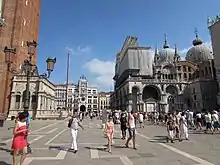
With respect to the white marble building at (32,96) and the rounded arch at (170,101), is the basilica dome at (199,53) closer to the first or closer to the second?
the rounded arch at (170,101)

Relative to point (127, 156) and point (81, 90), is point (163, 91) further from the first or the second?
point (81, 90)

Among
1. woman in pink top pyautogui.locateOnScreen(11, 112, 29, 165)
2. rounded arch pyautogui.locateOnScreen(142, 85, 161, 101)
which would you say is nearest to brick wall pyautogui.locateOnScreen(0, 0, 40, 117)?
rounded arch pyautogui.locateOnScreen(142, 85, 161, 101)

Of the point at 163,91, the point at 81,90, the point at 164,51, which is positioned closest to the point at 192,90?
the point at 163,91

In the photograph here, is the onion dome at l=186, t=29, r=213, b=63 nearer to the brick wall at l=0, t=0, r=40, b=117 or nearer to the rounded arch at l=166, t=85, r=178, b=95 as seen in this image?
the rounded arch at l=166, t=85, r=178, b=95

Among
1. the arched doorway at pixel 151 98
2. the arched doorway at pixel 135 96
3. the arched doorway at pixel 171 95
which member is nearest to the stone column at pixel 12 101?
the arched doorway at pixel 135 96

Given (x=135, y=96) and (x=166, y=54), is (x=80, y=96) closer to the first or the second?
(x=166, y=54)

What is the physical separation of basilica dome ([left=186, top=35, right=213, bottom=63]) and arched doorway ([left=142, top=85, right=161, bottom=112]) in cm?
2877

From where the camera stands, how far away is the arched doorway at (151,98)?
173ft

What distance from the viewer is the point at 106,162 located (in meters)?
6.46

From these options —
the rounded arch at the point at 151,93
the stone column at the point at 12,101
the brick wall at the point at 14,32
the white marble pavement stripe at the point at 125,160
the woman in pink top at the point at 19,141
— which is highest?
the brick wall at the point at 14,32

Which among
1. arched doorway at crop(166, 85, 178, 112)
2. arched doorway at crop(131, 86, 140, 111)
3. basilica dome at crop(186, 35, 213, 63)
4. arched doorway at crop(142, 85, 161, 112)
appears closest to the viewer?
arched doorway at crop(131, 86, 140, 111)

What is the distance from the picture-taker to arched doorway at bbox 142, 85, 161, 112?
5288 cm

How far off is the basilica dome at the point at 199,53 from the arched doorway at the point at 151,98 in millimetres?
28769

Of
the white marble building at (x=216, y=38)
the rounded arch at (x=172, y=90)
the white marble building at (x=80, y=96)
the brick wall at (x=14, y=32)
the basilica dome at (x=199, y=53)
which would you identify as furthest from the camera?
the white marble building at (x=80, y=96)
